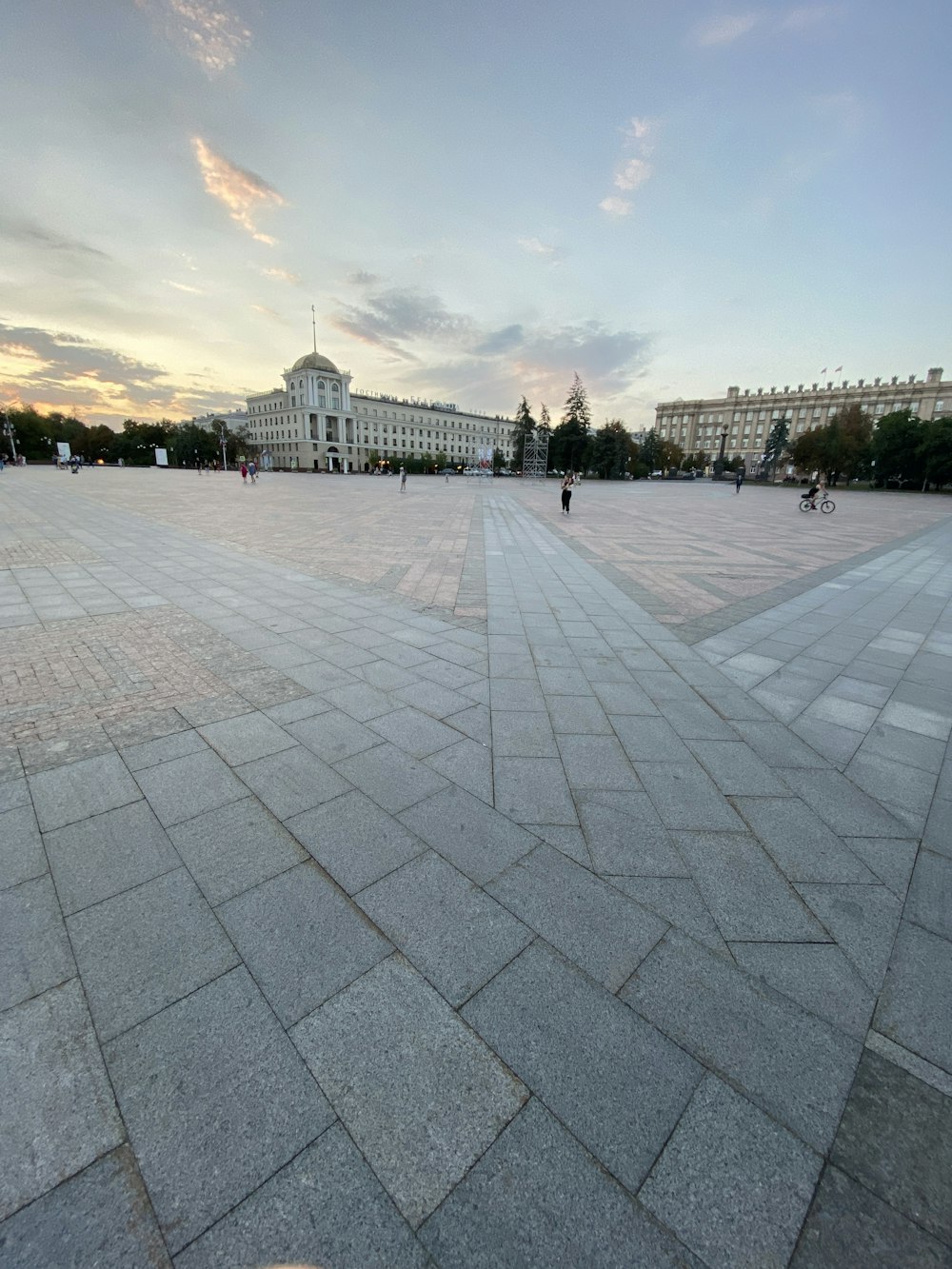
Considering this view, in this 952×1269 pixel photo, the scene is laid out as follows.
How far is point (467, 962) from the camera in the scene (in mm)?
1938

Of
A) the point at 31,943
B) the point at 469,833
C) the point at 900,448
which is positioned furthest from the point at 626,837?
the point at 900,448

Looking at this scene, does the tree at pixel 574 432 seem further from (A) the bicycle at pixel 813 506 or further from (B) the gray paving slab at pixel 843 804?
(B) the gray paving slab at pixel 843 804

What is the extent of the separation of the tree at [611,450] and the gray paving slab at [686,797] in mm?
71362

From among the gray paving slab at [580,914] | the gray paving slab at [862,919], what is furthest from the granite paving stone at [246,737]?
the gray paving slab at [862,919]

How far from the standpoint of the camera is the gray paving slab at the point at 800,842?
2465mm

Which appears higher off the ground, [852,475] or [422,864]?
[852,475]

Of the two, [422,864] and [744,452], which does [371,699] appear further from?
[744,452]

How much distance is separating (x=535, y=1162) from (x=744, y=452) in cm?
13570

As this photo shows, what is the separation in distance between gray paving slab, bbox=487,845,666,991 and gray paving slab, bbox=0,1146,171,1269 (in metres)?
1.35

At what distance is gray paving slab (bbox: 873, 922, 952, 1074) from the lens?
5.71 feet

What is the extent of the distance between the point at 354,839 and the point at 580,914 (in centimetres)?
110

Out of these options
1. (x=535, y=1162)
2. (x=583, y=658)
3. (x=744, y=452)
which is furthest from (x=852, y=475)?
(x=535, y=1162)

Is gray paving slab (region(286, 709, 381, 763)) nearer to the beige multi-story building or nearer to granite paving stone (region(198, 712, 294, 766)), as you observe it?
granite paving stone (region(198, 712, 294, 766))

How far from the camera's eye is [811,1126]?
1482 mm
